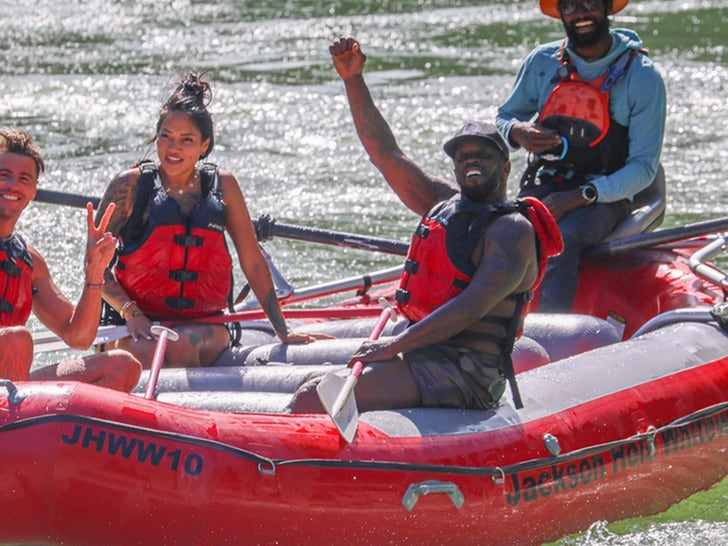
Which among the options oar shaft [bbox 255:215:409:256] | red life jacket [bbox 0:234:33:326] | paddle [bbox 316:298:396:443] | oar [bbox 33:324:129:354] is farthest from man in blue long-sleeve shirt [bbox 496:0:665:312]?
red life jacket [bbox 0:234:33:326]

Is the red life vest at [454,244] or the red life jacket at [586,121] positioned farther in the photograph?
the red life jacket at [586,121]

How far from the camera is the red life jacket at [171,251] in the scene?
4.87 meters

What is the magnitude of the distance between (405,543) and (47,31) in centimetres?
1072

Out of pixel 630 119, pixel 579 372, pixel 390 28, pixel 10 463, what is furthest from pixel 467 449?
pixel 390 28

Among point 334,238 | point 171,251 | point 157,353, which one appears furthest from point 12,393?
point 334,238

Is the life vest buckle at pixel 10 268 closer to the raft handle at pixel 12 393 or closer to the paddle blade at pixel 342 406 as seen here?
the raft handle at pixel 12 393

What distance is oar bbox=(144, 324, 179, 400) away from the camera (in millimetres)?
4182

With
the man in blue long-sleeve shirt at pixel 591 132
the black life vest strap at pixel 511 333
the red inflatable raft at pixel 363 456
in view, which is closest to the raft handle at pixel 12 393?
the red inflatable raft at pixel 363 456

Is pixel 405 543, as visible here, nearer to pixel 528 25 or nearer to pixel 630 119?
pixel 630 119

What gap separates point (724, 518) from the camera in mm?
4840

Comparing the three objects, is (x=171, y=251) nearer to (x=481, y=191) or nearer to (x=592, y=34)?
(x=481, y=191)

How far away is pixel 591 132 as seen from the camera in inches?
223

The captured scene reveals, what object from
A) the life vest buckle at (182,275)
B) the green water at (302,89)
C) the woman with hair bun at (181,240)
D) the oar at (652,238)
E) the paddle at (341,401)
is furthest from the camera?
the green water at (302,89)

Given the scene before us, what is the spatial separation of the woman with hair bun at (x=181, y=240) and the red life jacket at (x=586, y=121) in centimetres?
142
